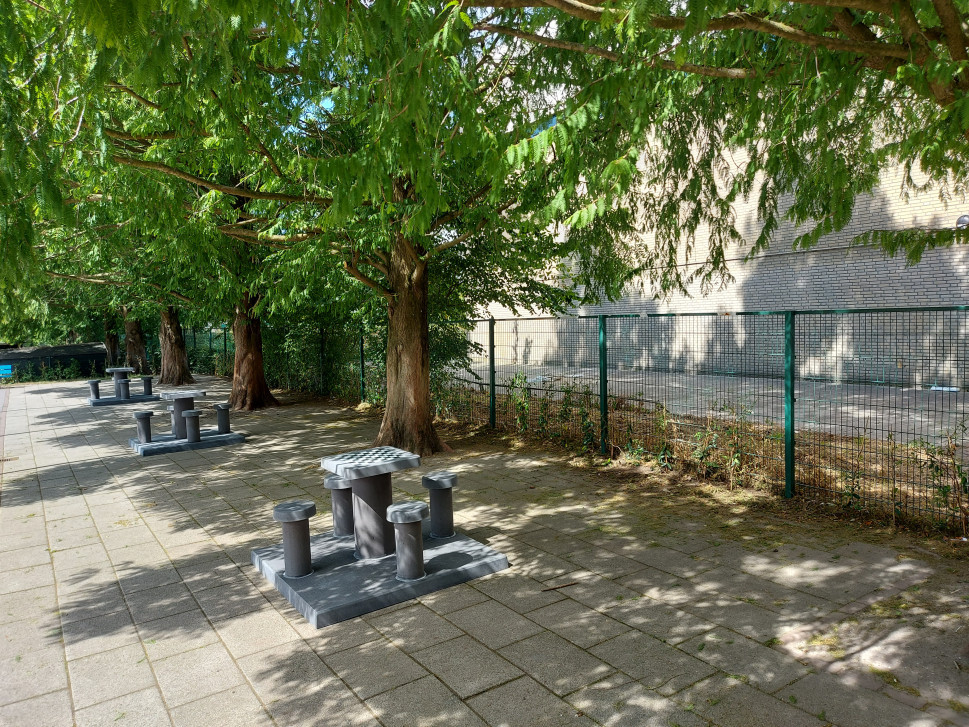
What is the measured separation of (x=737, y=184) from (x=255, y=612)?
577 cm

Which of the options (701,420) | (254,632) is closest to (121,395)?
(701,420)

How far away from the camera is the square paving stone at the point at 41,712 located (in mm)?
3344

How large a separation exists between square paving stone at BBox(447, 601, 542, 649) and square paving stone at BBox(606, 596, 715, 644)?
1.95 feet

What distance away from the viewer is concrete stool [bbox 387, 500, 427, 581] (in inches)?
184

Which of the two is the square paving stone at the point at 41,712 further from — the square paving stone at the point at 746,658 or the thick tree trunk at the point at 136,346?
the thick tree trunk at the point at 136,346

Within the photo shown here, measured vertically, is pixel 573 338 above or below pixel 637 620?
above

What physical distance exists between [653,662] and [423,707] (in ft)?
4.18

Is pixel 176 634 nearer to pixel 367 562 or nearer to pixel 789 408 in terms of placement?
pixel 367 562

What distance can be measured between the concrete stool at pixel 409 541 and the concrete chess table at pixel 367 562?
0.16 feet

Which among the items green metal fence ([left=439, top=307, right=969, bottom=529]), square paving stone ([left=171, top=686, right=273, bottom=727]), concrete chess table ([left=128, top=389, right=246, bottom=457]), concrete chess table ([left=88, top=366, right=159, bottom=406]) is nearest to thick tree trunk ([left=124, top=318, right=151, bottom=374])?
concrete chess table ([left=88, top=366, right=159, bottom=406])

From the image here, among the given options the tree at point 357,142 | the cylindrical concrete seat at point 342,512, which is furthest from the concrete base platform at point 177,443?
the cylindrical concrete seat at point 342,512

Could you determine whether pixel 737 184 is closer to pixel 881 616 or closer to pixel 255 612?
pixel 881 616

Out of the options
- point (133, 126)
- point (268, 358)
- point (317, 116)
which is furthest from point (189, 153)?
point (268, 358)

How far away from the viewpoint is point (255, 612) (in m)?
4.51
